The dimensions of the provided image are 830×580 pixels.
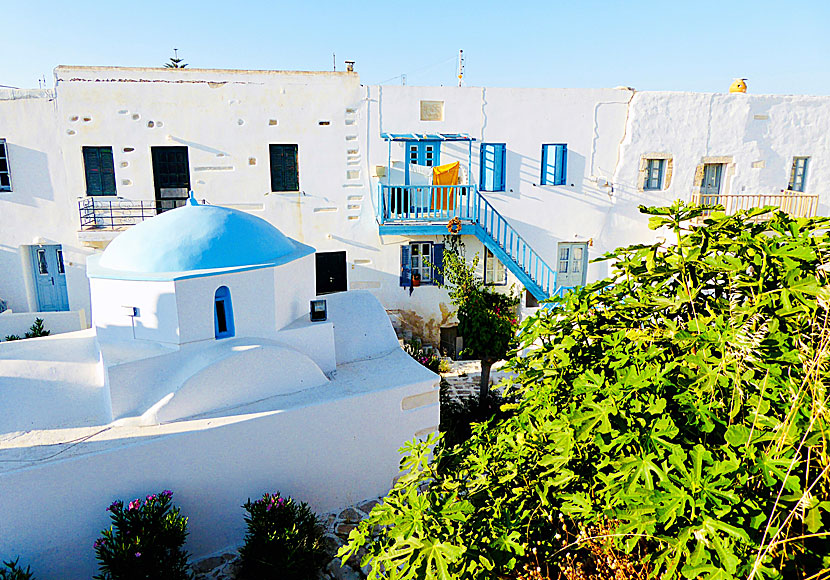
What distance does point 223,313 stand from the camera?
21.7ft

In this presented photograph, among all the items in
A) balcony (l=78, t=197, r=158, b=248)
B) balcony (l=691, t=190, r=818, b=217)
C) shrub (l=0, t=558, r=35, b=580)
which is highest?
balcony (l=691, t=190, r=818, b=217)

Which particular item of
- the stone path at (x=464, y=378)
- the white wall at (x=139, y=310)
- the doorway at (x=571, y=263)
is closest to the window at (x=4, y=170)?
the white wall at (x=139, y=310)

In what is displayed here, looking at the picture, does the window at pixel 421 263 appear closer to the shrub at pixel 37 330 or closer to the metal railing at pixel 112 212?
the metal railing at pixel 112 212

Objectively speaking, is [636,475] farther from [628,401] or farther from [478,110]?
[478,110]

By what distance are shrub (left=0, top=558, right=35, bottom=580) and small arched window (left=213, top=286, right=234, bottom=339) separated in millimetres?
2983

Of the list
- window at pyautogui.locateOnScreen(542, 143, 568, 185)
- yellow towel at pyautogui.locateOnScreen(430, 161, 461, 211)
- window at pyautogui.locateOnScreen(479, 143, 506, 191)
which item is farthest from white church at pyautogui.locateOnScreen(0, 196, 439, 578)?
window at pyautogui.locateOnScreen(542, 143, 568, 185)

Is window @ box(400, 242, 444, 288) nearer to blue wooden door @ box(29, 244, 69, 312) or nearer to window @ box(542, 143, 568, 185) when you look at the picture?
window @ box(542, 143, 568, 185)

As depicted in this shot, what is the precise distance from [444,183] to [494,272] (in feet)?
9.10

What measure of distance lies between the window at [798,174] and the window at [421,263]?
1026 centimetres

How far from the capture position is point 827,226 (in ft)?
8.92

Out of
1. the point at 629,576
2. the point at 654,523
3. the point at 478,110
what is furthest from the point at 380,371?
the point at 478,110

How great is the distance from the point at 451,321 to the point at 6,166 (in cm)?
1116

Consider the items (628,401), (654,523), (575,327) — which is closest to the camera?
(654,523)

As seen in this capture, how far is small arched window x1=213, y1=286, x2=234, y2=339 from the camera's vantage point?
A: 651 cm
